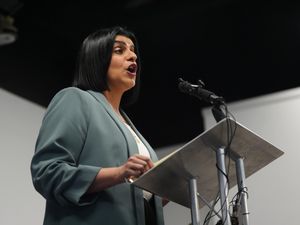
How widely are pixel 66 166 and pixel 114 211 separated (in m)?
0.19

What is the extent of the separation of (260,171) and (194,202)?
2043 millimetres

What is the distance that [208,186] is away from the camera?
5.67 feet

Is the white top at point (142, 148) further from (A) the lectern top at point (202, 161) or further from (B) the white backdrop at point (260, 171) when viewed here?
(B) the white backdrop at point (260, 171)

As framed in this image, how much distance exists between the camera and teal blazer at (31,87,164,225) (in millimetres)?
1531

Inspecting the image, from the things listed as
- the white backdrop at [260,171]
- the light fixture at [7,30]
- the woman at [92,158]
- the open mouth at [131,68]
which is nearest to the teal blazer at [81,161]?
the woman at [92,158]

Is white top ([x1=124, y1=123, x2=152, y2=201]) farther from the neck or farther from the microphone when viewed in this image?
the microphone

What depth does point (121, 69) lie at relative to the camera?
1904mm

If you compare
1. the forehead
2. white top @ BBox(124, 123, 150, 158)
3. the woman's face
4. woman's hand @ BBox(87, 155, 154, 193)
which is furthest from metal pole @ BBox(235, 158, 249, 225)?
the forehead

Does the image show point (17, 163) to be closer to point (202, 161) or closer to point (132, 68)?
point (132, 68)

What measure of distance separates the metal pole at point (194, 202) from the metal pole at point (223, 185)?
94 millimetres

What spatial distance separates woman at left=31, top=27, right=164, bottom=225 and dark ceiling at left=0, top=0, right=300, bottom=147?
160 cm

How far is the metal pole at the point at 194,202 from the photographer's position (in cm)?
Result: 157

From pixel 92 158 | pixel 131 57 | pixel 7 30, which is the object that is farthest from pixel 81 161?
pixel 7 30

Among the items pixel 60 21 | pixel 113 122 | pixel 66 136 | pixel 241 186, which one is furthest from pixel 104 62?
pixel 60 21
